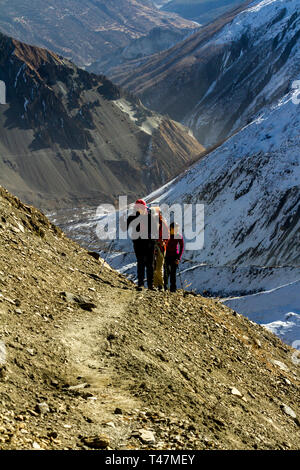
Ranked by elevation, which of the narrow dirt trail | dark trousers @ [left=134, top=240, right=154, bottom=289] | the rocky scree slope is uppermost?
the narrow dirt trail

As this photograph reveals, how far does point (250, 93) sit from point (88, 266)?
180468 mm

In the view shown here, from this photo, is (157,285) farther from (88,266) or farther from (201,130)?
(201,130)

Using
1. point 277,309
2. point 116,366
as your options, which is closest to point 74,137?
point 277,309

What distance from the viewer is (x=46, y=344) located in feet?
27.5

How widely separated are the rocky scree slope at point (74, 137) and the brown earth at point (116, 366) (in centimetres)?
11741

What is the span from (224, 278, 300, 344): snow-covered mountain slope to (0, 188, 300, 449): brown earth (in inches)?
719

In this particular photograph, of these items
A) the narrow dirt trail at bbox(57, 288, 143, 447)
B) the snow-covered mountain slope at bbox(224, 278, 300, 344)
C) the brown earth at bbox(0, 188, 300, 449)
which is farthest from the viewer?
the snow-covered mountain slope at bbox(224, 278, 300, 344)

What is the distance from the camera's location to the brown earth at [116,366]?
6781 mm

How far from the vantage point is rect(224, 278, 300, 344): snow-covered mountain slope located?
31984mm

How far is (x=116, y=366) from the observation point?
8.52 meters

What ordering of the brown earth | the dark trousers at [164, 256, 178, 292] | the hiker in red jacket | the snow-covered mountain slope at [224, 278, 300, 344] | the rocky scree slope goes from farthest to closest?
the rocky scree slope → the snow-covered mountain slope at [224, 278, 300, 344] → the dark trousers at [164, 256, 178, 292] → the hiker in red jacket → the brown earth

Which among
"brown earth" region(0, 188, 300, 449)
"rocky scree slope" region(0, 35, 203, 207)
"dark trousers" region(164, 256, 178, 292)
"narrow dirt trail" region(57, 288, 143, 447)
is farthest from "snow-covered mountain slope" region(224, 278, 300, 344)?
"rocky scree slope" region(0, 35, 203, 207)

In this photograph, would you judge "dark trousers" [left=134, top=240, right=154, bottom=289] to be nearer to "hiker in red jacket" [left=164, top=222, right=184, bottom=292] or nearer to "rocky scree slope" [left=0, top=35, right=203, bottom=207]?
"hiker in red jacket" [left=164, top=222, right=184, bottom=292]

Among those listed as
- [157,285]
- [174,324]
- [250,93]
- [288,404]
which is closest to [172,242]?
[157,285]
